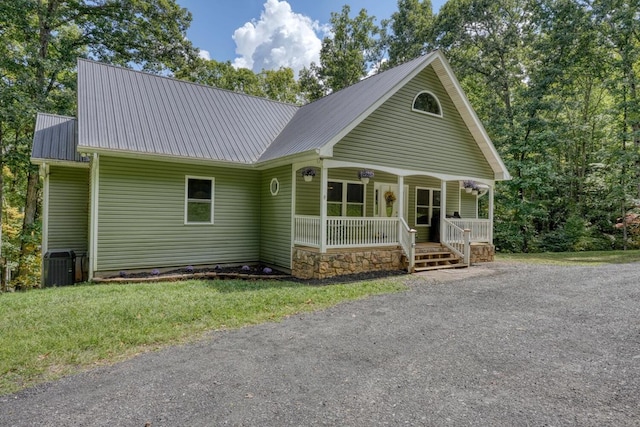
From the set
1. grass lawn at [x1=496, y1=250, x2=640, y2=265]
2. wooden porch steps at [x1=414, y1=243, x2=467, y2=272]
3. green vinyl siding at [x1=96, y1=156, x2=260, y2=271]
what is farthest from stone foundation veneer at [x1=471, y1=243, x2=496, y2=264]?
green vinyl siding at [x1=96, y1=156, x2=260, y2=271]

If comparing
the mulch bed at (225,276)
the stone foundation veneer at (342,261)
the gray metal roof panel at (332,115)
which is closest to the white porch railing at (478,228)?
the stone foundation veneer at (342,261)

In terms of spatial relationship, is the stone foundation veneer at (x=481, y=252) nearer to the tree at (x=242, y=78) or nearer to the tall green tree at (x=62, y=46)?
the tall green tree at (x=62, y=46)

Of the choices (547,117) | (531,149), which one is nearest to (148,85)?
(531,149)

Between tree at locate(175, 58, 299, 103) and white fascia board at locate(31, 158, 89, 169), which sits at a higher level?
tree at locate(175, 58, 299, 103)

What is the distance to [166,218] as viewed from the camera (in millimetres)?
9797

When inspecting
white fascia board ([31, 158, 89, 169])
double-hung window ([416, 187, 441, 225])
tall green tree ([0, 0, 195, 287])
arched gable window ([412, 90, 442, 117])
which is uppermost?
tall green tree ([0, 0, 195, 287])

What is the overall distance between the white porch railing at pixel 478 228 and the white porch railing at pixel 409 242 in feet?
8.42

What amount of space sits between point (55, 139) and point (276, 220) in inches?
298

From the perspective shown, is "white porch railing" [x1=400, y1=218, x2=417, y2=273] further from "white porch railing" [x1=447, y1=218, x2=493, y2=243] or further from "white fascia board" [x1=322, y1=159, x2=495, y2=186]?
"white porch railing" [x1=447, y1=218, x2=493, y2=243]

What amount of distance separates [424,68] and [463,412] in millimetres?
10450

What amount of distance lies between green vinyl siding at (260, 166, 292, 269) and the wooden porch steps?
12.8ft

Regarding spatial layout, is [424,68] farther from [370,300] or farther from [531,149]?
[531,149]

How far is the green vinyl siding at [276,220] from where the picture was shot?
10148mm

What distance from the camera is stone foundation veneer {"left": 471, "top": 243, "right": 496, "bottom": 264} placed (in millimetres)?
11953
